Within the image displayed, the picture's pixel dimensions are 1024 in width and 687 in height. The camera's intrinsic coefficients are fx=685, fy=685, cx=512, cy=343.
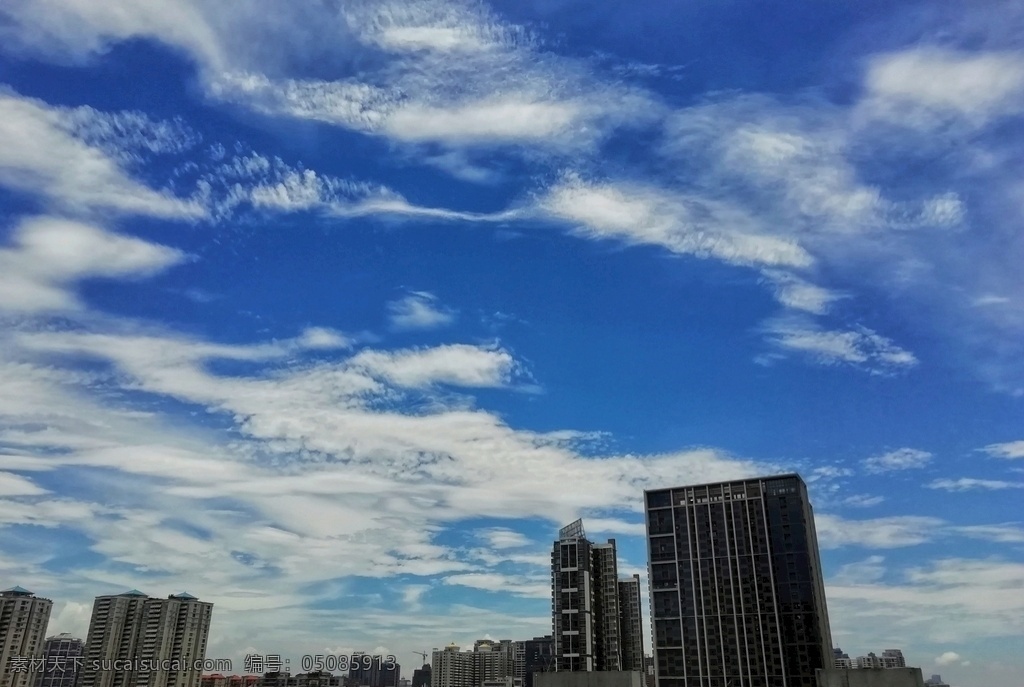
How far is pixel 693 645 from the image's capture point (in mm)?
94000

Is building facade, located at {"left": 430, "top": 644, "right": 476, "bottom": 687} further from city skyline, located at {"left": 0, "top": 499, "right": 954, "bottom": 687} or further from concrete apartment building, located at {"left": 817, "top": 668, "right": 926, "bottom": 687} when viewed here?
concrete apartment building, located at {"left": 817, "top": 668, "right": 926, "bottom": 687}

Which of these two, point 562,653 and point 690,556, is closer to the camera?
point 690,556

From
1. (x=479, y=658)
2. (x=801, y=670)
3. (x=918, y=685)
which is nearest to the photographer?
(x=918, y=685)

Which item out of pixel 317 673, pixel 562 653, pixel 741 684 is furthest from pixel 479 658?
pixel 741 684

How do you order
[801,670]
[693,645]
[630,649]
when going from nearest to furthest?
[801,670]
[693,645]
[630,649]

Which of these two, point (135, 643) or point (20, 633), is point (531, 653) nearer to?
point (135, 643)

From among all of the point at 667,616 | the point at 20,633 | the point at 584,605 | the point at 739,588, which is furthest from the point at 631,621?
the point at 20,633

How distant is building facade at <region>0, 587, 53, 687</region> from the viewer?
10328 centimetres

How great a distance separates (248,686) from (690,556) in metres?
89.2

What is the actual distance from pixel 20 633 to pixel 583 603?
87.9 metres

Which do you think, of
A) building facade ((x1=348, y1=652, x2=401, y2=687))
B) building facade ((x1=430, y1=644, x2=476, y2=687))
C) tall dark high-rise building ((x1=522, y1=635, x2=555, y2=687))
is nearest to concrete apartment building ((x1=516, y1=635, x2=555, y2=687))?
tall dark high-rise building ((x1=522, y1=635, x2=555, y2=687))

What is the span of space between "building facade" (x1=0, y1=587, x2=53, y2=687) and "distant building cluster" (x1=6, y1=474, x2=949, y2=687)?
173mm

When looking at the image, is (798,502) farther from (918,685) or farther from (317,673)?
(317,673)

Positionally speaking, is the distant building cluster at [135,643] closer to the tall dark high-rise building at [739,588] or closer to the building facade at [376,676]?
the building facade at [376,676]
